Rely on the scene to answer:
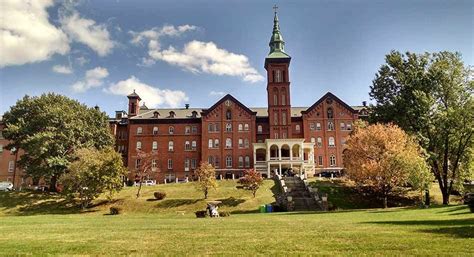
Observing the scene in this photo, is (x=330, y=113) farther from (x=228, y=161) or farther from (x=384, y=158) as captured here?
(x=384, y=158)

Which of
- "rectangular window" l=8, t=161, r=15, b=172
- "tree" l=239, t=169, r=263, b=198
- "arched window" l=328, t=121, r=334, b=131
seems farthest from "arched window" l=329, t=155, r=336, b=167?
"rectangular window" l=8, t=161, r=15, b=172

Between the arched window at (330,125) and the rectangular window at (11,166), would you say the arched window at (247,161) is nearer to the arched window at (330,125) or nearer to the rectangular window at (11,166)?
the arched window at (330,125)

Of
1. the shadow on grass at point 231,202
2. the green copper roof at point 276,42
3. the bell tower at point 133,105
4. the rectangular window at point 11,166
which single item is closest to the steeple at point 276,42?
the green copper roof at point 276,42

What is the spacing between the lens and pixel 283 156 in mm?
69250

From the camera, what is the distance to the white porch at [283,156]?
211ft

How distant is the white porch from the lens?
211ft

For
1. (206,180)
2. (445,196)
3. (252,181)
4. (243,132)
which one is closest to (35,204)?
(206,180)

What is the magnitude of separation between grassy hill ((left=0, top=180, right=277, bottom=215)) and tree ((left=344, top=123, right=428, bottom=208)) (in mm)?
10350

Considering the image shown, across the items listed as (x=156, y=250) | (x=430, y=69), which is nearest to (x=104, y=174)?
(x=156, y=250)

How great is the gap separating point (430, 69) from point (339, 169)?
32.4m

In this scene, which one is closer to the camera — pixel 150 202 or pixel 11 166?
pixel 150 202

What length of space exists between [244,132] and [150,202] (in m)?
31.2

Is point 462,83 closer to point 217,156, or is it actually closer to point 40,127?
point 217,156

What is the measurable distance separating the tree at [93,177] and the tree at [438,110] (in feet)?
106
